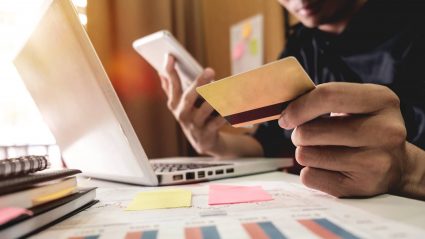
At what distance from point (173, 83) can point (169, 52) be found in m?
0.16

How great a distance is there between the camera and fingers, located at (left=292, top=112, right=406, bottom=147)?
377 millimetres

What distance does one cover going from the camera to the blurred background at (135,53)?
115cm

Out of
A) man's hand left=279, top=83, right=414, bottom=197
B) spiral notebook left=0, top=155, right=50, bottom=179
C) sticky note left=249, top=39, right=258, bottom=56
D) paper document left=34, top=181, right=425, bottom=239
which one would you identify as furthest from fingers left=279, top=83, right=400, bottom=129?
sticky note left=249, top=39, right=258, bottom=56

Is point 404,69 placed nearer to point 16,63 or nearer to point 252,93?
point 252,93

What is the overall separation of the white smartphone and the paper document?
446 mm

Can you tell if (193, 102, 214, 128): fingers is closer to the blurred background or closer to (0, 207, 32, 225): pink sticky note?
the blurred background

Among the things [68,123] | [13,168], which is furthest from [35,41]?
[13,168]

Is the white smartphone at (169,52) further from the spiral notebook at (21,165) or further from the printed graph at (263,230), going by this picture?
the printed graph at (263,230)

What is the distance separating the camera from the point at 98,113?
48cm

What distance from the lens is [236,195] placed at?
17.9 inches

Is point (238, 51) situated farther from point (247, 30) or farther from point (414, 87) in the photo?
point (414, 87)

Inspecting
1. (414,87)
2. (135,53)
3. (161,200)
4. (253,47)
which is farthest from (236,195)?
(253,47)

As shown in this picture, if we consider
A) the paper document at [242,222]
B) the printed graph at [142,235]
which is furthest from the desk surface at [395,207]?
the printed graph at [142,235]

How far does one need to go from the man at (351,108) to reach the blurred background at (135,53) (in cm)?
42
